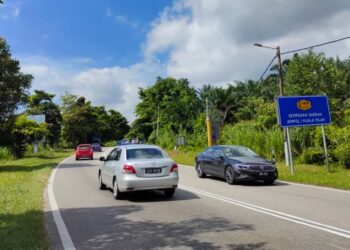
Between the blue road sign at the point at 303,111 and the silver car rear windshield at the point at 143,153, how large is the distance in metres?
7.54

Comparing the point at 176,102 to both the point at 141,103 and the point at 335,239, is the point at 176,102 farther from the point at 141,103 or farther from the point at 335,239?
the point at 335,239

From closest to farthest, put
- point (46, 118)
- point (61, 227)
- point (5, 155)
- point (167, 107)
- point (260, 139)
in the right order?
point (61, 227)
point (260, 139)
point (5, 155)
point (167, 107)
point (46, 118)

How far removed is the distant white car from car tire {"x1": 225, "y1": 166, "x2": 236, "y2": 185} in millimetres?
3960

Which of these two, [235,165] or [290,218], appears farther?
[235,165]

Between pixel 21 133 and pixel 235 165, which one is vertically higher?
pixel 21 133

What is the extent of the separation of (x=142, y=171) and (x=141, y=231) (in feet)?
13.7

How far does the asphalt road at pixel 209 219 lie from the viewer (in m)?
7.46

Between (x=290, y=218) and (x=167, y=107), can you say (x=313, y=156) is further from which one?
(x=167, y=107)

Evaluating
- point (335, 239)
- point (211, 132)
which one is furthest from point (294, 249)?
point (211, 132)

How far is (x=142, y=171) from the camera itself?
1262 cm

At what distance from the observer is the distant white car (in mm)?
12555

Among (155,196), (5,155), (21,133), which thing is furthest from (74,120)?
(155,196)

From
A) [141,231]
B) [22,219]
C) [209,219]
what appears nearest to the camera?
[141,231]

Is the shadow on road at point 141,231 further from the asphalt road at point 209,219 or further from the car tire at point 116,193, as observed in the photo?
the car tire at point 116,193
